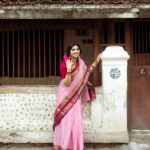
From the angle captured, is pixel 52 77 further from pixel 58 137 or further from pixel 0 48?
pixel 58 137

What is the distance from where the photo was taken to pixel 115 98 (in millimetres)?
9734

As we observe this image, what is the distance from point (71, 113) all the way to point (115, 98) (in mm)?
1072

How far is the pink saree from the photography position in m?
8.95

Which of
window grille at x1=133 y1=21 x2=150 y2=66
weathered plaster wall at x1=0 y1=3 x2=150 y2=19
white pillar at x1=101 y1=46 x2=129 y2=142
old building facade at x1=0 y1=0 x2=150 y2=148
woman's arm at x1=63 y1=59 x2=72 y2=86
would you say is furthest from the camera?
window grille at x1=133 y1=21 x2=150 y2=66

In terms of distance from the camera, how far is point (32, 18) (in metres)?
9.51

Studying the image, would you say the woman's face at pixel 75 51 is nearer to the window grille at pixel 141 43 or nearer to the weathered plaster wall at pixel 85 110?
the weathered plaster wall at pixel 85 110

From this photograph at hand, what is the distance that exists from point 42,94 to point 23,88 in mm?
362

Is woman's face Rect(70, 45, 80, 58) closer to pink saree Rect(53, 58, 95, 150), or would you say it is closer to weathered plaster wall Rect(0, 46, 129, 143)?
pink saree Rect(53, 58, 95, 150)

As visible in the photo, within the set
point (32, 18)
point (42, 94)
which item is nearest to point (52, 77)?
point (42, 94)

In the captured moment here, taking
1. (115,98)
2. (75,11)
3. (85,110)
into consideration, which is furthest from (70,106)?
(75,11)

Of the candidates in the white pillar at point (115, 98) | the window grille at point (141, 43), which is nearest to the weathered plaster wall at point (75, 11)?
the white pillar at point (115, 98)

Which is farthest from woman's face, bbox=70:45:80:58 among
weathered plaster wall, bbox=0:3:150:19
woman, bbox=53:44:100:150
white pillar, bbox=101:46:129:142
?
white pillar, bbox=101:46:129:142

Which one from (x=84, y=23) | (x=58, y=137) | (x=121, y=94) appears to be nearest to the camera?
(x=58, y=137)

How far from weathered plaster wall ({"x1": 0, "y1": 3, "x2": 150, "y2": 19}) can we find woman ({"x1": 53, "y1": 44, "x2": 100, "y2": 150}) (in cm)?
82
